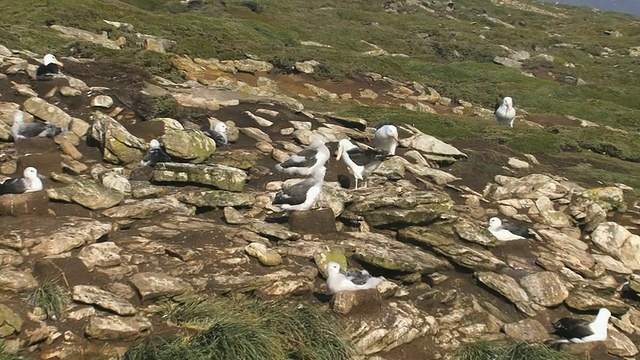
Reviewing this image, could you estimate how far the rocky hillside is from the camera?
8906 mm

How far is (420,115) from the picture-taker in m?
24.5

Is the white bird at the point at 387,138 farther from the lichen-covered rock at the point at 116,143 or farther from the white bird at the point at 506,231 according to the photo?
the lichen-covered rock at the point at 116,143

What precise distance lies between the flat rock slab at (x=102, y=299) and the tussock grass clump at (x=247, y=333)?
56 cm

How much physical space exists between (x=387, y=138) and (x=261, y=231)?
510 centimetres

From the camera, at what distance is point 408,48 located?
219 feet

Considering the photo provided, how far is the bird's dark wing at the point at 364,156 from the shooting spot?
13.7 metres

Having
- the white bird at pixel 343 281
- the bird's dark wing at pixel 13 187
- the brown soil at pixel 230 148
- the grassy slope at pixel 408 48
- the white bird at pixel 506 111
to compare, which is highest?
the bird's dark wing at pixel 13 187

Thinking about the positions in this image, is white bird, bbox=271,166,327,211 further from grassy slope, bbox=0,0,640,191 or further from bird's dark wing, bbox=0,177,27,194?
grassy slope, bbox=0,0,640,191

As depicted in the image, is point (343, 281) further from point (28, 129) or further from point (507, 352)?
point (28, 129)

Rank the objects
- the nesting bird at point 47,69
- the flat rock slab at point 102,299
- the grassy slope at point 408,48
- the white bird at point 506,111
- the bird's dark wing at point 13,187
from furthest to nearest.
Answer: the white bird at point 506,111
the grassy slope at point 408,48
the nesting bird at point 47,69
the bird's dark wing at point 13,187
the flat rock slab at point 102,299

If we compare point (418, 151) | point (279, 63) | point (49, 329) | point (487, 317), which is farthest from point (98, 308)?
point (279, 63)

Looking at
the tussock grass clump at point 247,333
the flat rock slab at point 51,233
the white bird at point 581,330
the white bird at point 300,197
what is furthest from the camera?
the white bird at point 300,197

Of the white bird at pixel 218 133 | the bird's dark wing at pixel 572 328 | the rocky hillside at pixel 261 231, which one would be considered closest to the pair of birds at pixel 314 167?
the rocky hillside at pixel 261 231

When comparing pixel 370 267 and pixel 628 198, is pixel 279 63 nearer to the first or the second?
pixel 628 198
